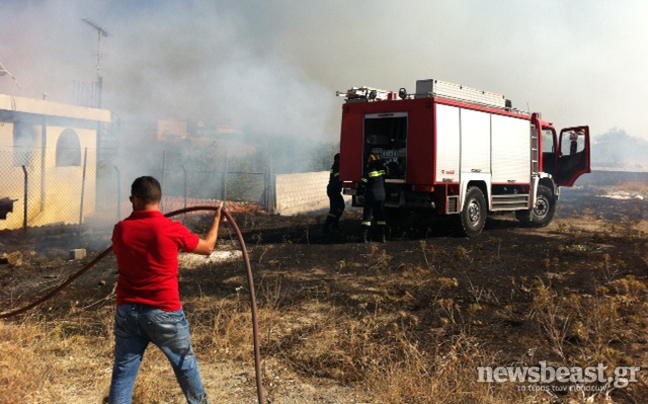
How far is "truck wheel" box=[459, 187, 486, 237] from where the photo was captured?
34.0 ft

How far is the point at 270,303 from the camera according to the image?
573 cm

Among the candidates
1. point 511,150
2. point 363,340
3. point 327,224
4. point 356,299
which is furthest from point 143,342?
point 511,150

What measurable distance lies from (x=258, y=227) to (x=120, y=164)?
864 cm

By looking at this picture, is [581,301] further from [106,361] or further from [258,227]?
[258,227]

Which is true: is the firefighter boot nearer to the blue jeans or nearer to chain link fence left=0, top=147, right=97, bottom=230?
chain link fence left=0, top=147, right=97, bottom=230

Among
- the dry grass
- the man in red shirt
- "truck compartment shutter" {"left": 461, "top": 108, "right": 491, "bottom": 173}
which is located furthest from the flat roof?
the man in red shirt

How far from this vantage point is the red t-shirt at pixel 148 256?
3.16m

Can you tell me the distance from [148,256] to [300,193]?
13342 millimetres

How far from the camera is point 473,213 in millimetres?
10680

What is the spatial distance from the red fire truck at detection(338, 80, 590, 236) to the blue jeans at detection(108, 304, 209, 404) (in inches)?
277

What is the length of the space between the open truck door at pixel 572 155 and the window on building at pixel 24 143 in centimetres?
1253

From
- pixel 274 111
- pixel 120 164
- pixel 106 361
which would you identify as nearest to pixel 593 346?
pixel 106 361

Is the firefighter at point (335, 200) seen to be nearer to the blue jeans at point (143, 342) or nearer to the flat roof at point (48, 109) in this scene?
the flat roof at point (48, 109)

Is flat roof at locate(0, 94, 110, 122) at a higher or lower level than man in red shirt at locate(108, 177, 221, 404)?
higher
